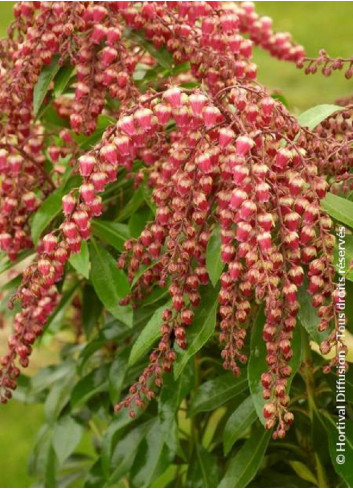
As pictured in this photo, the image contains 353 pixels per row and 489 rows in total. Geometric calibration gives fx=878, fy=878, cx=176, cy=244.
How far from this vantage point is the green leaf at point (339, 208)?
1.61m

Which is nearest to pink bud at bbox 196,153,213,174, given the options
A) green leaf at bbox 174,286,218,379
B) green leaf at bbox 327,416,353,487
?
green leaf at bbox 174,286,218,379

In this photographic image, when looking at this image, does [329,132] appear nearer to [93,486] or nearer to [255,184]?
[255,184]

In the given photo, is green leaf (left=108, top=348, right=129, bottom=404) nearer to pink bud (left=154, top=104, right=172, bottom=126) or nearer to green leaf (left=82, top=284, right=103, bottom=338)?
green leaf (left=82, top=284, right=103, bottom=338)

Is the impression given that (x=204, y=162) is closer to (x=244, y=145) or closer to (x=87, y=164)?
(x=244, y=145)

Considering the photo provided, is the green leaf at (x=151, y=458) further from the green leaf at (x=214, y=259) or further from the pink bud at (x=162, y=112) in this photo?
the pink bud at (x=162, y=112)

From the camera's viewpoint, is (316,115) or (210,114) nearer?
(210,114)

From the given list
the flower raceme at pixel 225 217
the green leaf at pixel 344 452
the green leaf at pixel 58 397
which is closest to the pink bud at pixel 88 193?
the flower raceme at pixel 225 217

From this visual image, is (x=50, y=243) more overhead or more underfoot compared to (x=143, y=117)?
more underfoot

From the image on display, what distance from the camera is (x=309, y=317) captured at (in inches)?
64.0

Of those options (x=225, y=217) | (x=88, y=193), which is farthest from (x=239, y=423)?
(x=88, y=193)

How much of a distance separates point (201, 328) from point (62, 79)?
661 mm

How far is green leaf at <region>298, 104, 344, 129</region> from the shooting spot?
5.80ft

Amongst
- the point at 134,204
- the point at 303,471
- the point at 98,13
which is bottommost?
the point at 303,471

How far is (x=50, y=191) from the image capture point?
2135mm
